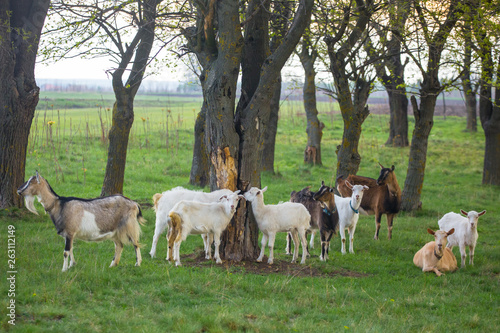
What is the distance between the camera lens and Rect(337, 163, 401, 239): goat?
1354cm

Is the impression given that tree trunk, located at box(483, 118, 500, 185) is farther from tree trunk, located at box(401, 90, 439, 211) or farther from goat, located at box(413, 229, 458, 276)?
goat, located at box(413, 229, 458, 276)

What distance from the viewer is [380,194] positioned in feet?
45.7

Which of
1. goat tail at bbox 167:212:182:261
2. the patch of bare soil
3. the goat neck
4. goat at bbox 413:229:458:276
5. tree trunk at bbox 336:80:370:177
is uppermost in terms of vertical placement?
tree trunk at bbox 336:80:370:177

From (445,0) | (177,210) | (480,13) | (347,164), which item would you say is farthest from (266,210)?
(445,0)

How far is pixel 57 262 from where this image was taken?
337 inches

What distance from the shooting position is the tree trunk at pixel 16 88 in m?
11.8

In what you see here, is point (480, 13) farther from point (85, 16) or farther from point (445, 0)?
point (85, 16)

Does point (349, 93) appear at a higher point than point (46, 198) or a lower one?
higher

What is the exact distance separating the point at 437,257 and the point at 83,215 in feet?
21.4

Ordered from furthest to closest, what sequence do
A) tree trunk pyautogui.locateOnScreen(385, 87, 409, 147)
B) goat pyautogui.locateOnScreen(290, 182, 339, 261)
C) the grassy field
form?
→ tree trunk pyautogui.locateOnScreen(385, 87, 409, 147)
goat pyautogui.locateOnScreen(290, 182, 339, 261)
the grassy field

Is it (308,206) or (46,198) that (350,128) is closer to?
(308,206)

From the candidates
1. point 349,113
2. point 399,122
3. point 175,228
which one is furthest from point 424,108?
point 399,122

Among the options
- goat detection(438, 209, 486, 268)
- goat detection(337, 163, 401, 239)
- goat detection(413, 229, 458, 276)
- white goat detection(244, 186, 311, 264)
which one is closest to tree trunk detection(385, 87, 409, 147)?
goat detection(337, 163, 401, 239)

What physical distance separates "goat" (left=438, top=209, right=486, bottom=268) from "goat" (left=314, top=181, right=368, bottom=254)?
1.92 m
